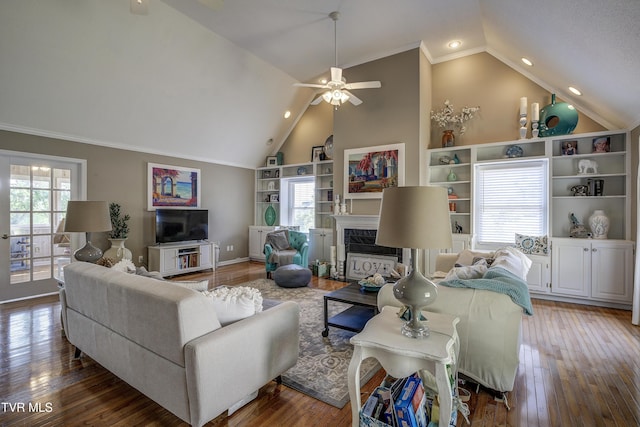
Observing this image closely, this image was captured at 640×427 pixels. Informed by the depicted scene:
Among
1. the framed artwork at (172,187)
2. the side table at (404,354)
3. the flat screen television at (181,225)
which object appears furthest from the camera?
the framed artwork at (172,187)

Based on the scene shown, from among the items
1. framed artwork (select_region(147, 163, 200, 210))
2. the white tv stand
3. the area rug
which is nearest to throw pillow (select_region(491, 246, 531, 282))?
the area rug

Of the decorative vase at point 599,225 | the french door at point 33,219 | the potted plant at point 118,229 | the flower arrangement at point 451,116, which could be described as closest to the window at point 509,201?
the decorative vase at point 599,225

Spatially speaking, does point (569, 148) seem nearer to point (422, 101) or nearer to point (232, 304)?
point (422, 101)

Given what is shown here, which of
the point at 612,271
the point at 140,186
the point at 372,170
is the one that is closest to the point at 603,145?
the point at 612,271

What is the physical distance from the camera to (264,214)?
25.5 ft

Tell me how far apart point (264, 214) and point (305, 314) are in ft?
14.7

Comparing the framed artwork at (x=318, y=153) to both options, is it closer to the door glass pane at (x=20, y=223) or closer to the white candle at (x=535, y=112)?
the white candle at (x=535, y=112)

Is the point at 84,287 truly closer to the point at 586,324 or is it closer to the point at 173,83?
the point at 173,83

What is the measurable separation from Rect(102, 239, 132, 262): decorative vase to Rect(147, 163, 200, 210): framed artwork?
2.92 feet

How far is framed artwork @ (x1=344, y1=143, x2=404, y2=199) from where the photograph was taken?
5.14 metres

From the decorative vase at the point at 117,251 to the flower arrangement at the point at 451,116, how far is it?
5.74 metres

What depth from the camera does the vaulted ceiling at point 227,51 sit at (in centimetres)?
305

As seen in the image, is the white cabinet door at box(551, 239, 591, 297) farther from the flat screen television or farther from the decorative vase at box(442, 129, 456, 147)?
the flat screen television

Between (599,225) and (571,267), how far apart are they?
671 millimetres
